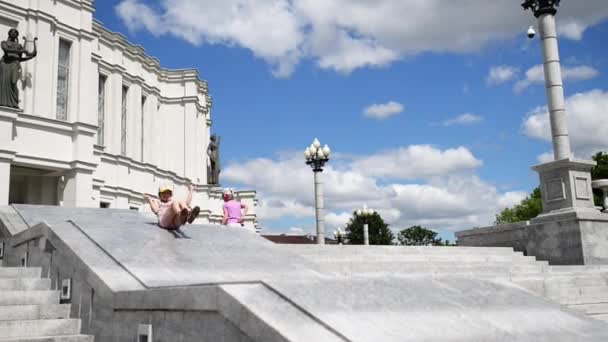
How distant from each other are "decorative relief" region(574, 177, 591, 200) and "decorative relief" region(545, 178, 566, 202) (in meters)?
0.34

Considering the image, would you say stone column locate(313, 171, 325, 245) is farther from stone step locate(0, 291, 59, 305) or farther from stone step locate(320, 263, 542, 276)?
stone step locate(0, 291, 59, 305)

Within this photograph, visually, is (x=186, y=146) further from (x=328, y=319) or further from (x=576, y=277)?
(x=328, y=319)

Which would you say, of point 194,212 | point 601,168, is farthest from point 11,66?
point 601,168

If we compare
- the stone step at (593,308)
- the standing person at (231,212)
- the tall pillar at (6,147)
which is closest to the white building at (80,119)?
the tall pillar at (6,147)

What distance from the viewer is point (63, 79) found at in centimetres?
2141

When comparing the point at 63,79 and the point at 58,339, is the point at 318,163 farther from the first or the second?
the point at 58,339

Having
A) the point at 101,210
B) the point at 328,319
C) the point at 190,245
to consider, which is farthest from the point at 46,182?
the point at 328,319

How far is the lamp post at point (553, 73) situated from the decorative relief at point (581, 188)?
1044mm

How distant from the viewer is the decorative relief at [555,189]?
51.2 feet

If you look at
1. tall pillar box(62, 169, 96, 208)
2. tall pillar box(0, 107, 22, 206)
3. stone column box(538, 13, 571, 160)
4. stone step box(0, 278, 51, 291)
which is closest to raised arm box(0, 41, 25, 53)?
tall pillar box(0, 107, 22, 206)

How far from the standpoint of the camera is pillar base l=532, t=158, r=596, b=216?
50.6 ft

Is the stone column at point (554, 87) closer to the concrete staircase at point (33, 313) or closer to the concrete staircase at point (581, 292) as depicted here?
the concrete staircase at point (581, 292)

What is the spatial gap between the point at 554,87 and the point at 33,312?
15677mm

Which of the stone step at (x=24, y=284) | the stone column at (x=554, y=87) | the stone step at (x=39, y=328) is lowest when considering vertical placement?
the stone step at (x=39, y=328)
